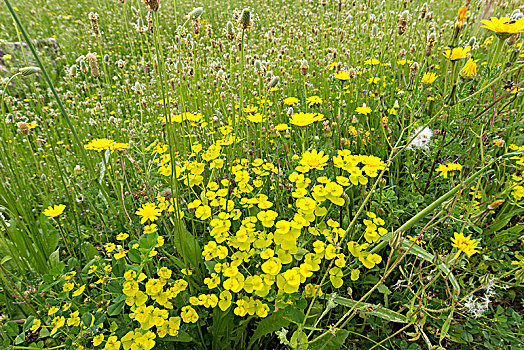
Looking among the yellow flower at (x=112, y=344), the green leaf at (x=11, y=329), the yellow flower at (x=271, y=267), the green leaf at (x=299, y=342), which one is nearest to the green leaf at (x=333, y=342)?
the green leaf at (x=299, y=342)

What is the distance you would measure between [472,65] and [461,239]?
0.72 meters

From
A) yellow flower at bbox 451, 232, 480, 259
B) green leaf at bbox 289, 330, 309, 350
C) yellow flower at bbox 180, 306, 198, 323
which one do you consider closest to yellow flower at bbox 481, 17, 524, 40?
yellow flower at bbox 451, 232, 480, 259

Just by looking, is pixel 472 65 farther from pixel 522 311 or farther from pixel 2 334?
pixel 2 334

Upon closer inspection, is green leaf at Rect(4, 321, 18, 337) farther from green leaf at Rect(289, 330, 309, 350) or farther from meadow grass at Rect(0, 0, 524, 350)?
green leaf at Rect(289, 330, 309, 350)

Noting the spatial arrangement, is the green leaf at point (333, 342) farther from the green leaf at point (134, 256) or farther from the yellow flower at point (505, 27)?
the yellow flower at point (505, 27)

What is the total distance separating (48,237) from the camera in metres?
1.66

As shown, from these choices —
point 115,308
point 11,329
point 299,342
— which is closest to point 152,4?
point 115,308

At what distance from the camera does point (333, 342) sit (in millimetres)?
1162

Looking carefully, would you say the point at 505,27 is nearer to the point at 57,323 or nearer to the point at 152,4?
the point at 152,4

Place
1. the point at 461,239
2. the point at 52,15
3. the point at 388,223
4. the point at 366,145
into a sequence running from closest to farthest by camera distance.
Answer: the point at 461,239 → the point at 388,223 → the point at 366,145 → the point at 52,15

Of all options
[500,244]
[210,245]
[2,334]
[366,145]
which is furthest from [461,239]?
[2,334]

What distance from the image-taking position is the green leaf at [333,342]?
1.15 metres

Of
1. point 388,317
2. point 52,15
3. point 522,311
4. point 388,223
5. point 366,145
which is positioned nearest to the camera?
point 388,317

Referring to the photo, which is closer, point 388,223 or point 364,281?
point 364,281
